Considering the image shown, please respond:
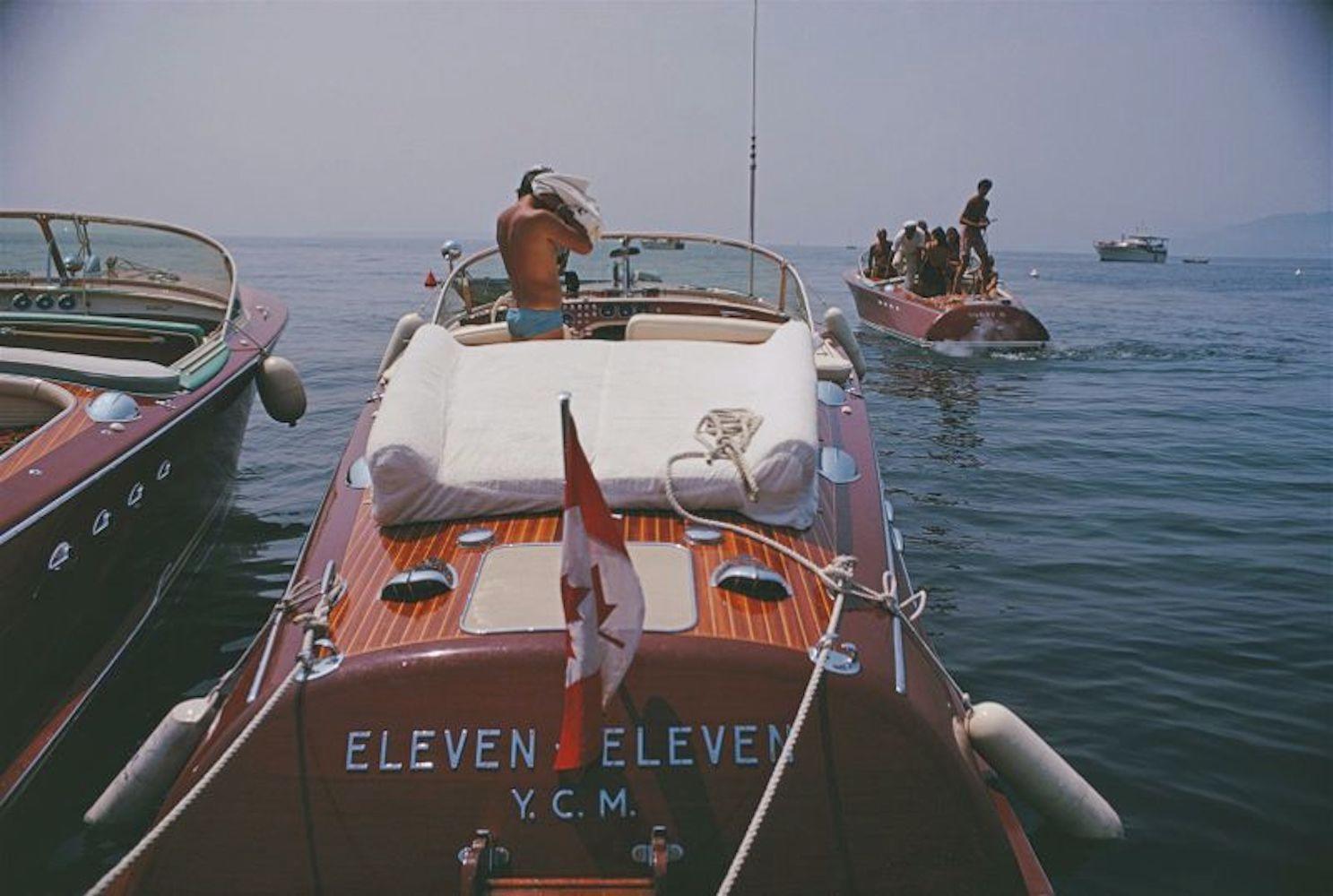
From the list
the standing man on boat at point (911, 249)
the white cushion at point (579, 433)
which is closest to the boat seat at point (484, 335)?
the white cushion at point (579, 433)

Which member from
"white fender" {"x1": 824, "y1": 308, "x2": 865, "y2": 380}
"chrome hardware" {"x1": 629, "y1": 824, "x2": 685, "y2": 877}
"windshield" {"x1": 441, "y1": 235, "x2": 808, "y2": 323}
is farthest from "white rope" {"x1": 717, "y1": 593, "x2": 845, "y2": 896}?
"windshield" {"x1": 441, "y1": 235, "x2": 808, "y2": 323}

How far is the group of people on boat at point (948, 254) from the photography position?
54.0 feet

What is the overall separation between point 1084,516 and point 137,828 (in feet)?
22.2

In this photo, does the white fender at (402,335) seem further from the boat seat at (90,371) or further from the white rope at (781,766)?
the white rope at (781,766)

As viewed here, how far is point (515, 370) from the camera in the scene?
3982 mm

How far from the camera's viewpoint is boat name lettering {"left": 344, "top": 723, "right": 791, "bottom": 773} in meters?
2.52

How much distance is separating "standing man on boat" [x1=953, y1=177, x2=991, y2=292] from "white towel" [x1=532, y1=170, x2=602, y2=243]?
12.5m

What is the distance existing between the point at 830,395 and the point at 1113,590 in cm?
275

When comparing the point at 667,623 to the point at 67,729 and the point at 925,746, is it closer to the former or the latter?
the point at 925,746

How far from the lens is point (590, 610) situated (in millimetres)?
2396

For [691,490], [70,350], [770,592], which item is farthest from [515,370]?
[70,350]

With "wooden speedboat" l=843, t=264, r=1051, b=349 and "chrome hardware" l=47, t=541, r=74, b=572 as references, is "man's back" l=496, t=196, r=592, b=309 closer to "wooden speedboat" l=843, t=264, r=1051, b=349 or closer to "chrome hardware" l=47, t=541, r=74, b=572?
"chrome hardware" l=47, t=541, r=74, b=572

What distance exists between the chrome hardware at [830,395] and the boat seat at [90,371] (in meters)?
3.84

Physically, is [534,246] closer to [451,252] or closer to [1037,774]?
[451,252]
